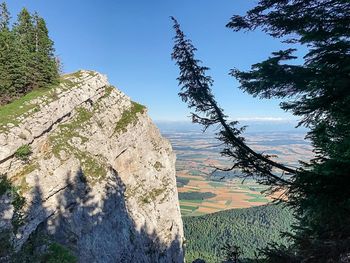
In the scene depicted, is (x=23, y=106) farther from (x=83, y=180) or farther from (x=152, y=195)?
(x=152, y=195)

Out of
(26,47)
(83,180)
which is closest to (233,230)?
(83,180)

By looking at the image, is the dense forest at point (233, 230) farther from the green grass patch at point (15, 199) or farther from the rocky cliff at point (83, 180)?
the green grass patch at point (15, 199)

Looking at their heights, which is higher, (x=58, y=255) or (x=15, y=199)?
(x=15, y=199)

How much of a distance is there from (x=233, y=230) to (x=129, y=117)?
372 ft

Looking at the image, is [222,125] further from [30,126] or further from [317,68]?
[30,126]

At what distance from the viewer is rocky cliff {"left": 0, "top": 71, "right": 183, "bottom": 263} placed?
28109 mm

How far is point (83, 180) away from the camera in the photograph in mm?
34875

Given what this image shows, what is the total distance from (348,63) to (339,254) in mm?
5299

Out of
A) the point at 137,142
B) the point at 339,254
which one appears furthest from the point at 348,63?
the point at 137,142

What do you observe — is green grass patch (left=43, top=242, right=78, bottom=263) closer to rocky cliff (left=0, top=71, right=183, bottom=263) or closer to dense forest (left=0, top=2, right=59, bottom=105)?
rocky cliff (left=0, top=71, right=183, bottom=263)

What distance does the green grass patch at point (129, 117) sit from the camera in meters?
47.9

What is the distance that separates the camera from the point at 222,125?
11.8 meters

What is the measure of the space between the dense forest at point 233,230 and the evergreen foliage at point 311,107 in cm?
11767

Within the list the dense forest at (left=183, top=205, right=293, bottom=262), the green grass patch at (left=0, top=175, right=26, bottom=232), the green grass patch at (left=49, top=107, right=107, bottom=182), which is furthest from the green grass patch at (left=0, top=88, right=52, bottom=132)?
the dense forest at (left=183, top=205, right=293, bottom=262)
